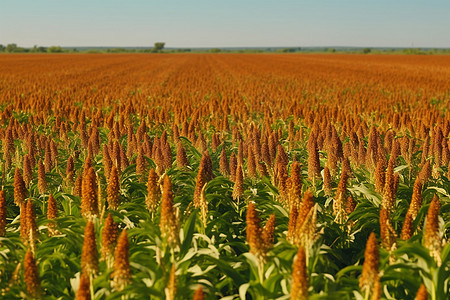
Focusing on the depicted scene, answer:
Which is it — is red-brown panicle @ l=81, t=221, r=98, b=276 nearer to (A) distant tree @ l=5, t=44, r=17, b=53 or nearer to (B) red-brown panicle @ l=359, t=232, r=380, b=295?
(B) red-brown panicle @ l=359, t=232, r=380, b=295

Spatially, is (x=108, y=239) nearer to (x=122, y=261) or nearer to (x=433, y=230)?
(x=122, y=261)

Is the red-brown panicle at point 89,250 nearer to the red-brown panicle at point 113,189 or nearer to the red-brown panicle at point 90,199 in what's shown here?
the red-brown panicle at point 90,199

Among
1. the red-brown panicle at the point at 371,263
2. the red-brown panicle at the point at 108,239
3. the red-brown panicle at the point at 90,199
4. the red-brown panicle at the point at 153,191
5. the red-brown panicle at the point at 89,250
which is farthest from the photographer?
the red-brown panicle at the point at 153,191

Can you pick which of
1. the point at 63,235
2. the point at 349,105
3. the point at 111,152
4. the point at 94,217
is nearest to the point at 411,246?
the point at 94,217

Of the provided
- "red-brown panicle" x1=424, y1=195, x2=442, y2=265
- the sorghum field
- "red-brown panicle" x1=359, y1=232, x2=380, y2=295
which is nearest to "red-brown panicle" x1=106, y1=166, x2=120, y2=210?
the sorghum field

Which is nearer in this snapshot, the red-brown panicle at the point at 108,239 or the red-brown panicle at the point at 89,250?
the red-brown panicle at the point at 89,250

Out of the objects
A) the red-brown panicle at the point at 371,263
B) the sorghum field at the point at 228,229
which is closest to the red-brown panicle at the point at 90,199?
the sorghum field at the point at 228,229

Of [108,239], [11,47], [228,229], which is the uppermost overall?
[108,239]

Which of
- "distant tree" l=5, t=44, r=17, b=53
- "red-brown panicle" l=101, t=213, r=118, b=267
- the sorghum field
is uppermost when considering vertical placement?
"red-brown panicle" l=101, t=213, r=118, b=267

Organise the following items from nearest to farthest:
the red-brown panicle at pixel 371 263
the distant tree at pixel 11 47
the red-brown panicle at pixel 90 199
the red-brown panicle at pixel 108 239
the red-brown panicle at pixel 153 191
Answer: the red-brown panicle at pixel 371 263 < the red-brown panicle at pixel 108 239 < the red-brown panicle at pixel 90 199 < the red-brown panicle at pixel 153 191 < the distant tree at pixel 11 47

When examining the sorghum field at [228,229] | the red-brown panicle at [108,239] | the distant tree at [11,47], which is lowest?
the distant tree at [11,47]

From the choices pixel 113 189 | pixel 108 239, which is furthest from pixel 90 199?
pixel 108 239

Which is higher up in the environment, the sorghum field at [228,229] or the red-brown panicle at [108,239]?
the red-brown panicle at [108,239]

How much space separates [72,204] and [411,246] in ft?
10.5
